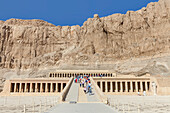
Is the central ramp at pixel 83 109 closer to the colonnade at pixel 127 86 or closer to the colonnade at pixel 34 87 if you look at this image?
the colonnade at pixel 127 86

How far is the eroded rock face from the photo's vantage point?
74062mm

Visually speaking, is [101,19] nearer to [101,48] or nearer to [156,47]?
[101,48]

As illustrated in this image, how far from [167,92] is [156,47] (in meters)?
42.6

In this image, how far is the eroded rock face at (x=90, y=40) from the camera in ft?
243

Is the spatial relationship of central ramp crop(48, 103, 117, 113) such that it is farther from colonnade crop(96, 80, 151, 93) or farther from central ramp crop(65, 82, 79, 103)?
colonnade crop(96, 80, 151, 93)

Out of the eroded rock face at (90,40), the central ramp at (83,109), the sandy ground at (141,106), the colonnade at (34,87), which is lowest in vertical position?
the colonnade at (34,87)

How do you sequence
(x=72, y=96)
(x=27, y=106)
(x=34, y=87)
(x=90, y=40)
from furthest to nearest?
(x=90, y=40)
(x=34, y=87)
(x=72, y=96)
(x=27, y=106)

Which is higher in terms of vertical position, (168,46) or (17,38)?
(17,38)

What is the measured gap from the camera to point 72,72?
62.4 m

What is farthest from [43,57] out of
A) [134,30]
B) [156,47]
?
[156,47]

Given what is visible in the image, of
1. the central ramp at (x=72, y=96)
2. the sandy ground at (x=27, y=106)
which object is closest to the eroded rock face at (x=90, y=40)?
the central ramp at (x=72, y=96)

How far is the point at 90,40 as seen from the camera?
83312 mm

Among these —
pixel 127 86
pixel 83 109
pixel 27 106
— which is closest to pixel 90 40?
pixel 127 86

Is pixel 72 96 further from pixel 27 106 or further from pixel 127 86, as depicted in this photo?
pixel 127 86
